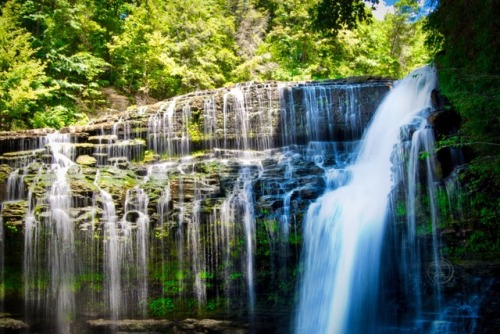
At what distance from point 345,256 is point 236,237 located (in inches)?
118

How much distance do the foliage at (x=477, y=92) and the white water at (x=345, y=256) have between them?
1187mm

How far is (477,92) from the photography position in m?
6.86

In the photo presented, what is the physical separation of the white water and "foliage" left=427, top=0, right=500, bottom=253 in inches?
46.7

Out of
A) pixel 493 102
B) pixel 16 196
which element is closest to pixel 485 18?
pixel 493 102

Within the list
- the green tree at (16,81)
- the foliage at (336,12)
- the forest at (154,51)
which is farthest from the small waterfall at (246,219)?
the green tree at (16,81)

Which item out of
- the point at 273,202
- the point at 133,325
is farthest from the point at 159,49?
the point at 133,325

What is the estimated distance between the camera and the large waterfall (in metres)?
8.82

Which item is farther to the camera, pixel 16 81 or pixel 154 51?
pixel 154 51

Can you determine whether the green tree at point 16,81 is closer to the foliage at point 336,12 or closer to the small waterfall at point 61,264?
the small waterfall at point 61,264

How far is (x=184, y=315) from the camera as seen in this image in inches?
427

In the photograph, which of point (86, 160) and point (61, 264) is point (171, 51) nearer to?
point (86, 160)

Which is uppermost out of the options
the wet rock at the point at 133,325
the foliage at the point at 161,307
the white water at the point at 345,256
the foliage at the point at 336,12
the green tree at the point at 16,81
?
the green tree at the point at 16,81

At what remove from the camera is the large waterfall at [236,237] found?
8820 millimetres

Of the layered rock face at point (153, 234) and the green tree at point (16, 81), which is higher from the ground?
the green tree at point (16, 81)
